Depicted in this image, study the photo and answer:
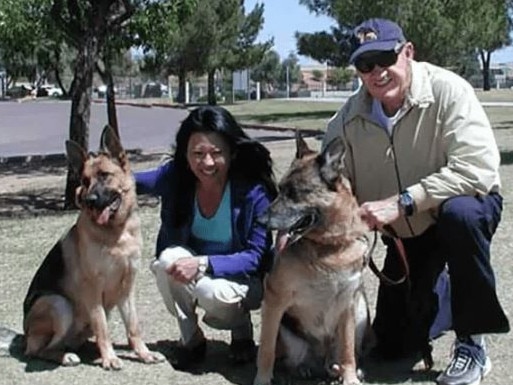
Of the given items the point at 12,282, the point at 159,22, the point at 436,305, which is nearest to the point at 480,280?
the point at 436,305

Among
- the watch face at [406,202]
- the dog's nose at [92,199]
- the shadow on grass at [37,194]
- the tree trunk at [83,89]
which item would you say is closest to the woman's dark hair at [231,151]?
the dog's nose at [92,199]

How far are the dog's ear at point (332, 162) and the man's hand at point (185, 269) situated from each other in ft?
3.37

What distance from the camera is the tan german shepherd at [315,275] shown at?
4.37m

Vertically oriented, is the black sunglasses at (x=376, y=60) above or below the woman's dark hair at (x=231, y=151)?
above

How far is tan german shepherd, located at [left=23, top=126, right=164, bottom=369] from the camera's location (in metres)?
4.92

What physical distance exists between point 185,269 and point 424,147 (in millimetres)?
1442

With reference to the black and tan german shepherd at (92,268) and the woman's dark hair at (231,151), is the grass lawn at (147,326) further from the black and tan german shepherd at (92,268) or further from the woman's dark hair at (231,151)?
the woman's dark hair at (231,151)

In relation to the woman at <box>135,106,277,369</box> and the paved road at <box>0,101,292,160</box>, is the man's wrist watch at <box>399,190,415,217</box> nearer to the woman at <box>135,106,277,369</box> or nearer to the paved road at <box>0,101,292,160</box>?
the woman at <box>135,106,277,369</box>

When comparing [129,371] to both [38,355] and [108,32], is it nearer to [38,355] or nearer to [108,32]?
[38,355]

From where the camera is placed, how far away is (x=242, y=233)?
16.9 ft

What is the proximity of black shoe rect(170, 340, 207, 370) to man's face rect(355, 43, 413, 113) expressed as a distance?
184 centimetres

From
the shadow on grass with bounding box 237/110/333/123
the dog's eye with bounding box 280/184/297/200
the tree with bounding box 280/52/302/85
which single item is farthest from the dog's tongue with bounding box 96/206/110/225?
the tree with bounding box 280/52/302/85

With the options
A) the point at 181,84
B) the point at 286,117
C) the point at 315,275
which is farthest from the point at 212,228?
the point at 181,84

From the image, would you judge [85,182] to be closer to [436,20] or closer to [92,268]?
[92,268]
